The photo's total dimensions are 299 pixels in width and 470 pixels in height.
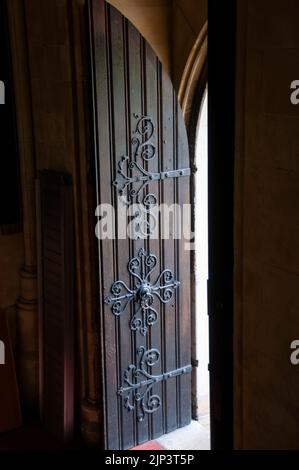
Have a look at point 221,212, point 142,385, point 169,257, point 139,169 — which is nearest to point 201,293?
point 169,257

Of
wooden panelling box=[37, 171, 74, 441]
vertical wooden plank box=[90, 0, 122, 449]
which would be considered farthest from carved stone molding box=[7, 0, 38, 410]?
vertical wooden plank box=[90, 0, 122, 449]

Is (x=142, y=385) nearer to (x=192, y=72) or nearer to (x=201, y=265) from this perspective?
(x=201, y=265)

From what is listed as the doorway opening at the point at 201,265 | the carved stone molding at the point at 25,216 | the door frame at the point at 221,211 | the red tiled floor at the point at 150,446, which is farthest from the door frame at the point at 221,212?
the carved stone molding at the point at 25,216

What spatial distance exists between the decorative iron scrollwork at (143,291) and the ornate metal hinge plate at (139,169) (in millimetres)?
341

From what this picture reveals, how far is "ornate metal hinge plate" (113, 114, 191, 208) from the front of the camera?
4.09m

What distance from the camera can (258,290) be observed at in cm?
271

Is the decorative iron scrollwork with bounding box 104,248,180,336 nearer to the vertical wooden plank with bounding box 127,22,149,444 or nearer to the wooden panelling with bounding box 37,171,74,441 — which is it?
the vertical wooden plank with bounding box 127,22,149,444

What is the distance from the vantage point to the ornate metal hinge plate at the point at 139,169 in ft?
13.4

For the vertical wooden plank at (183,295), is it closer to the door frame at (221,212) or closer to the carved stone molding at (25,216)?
the carved stone molding at (25,216)

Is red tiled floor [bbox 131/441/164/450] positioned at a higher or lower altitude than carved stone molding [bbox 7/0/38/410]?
lower

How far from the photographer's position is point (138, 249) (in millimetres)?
4258

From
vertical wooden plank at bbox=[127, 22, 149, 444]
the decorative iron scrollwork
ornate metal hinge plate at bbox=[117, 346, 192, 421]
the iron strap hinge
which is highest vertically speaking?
vertical wooden plank at bbox=[127, 22, 149, 444]

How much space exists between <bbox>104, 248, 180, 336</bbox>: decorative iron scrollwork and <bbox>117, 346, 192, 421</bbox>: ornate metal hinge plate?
18 centimetres

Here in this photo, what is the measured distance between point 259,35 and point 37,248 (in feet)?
7.97
